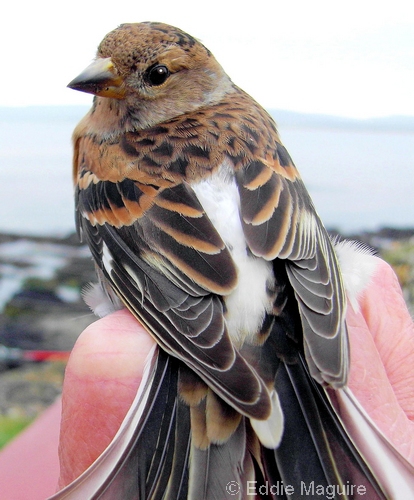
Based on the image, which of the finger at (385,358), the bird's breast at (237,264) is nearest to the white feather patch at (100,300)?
the bird's breast at (237,264)

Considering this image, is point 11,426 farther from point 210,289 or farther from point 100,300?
point 210,289

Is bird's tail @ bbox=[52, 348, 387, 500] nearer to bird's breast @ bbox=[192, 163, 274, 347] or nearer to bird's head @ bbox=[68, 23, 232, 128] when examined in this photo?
bird's breast @ bbox=[192, 163, 274, 347]

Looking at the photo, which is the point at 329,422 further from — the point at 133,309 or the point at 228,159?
the point at 228,159

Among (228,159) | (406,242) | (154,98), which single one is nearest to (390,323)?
(228,159)

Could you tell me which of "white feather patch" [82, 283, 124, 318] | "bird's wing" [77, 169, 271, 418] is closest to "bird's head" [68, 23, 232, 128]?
"bird's wing" [77, 169, 271, 418]

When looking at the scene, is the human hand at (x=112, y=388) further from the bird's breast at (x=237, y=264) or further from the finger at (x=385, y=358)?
the bird's breast at (x=237, y=264)

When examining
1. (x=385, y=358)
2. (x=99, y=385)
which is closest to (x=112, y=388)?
(x=99, y=385)
